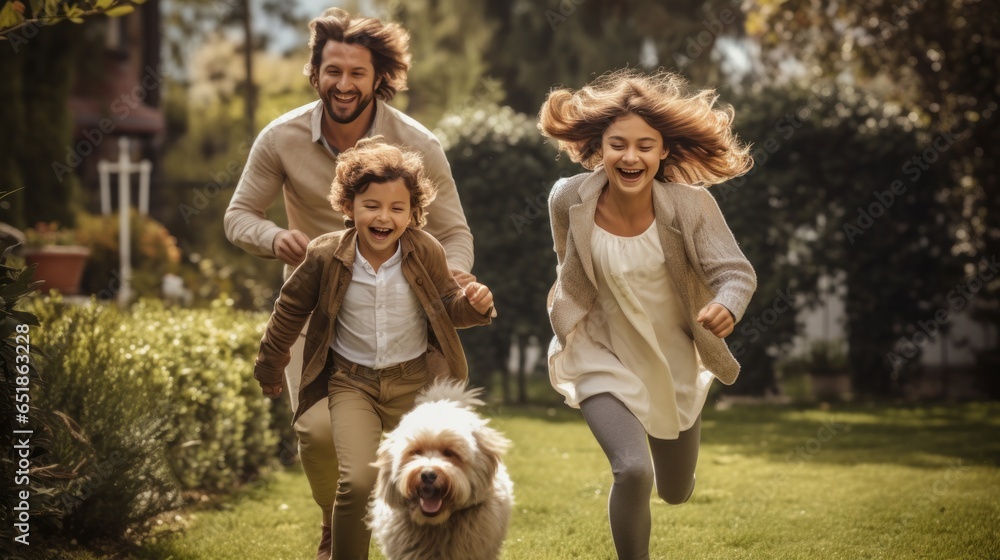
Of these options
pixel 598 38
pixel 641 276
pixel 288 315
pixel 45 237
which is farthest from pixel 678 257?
pixel 598 38

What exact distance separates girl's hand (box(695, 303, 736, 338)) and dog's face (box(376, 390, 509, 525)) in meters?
0.86

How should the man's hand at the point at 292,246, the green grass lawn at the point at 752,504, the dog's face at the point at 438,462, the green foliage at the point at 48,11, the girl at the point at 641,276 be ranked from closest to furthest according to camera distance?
the green foliage at the point at 48,11, the dog's face at the point at 438,462, the girl at the point at 641,276, the man's hand at the point at 292,246, the green grass lawn at the point at 752,504

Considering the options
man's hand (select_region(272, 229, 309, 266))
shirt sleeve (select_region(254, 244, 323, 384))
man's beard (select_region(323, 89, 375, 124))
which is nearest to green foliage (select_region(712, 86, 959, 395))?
man's beard (select_region(323, 89, 375, 124))

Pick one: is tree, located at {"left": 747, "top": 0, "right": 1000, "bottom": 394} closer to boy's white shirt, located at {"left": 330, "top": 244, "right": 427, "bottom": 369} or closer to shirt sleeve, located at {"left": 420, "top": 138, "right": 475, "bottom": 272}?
shirt sleeve, located at {"left": 420, "top": 138, "right": 475, "bottom": 272}

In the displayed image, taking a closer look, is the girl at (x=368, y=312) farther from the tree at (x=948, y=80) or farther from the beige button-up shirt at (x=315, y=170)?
the tree at (x=948, y=80)

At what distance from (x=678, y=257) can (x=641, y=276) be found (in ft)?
0.55

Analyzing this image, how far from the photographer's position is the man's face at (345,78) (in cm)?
520

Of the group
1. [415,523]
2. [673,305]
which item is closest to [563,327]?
[673,305]

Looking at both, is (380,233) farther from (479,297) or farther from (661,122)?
(661,122)

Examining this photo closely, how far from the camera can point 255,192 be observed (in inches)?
213

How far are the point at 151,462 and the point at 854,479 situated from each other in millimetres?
4793

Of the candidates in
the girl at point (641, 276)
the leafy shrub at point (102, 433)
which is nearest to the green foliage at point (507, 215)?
the leafy shrub at point (102, 433)

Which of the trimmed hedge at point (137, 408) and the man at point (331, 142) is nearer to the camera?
the man at point (331, 142)

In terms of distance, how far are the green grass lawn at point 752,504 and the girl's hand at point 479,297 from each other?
A: 1705 millimetres
